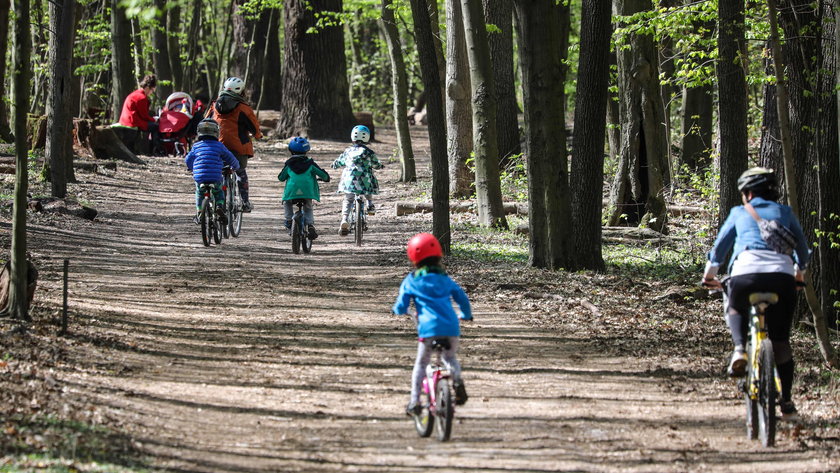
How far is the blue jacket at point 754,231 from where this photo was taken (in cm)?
693

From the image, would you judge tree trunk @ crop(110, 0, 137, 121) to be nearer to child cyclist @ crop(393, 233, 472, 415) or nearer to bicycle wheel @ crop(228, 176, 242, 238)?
bicycle wheel @ crop(228, 176, 242, 238)

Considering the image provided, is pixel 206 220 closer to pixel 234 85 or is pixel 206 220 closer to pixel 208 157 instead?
pixel 208 157


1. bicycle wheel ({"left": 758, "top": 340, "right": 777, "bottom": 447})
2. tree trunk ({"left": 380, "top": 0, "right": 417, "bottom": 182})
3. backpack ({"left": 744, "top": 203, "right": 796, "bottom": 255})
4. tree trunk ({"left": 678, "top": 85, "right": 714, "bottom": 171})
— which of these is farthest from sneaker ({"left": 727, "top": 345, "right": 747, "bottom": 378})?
tree trunk ({"left": 678, "top": 85, "right": 714, "bottom": 171})

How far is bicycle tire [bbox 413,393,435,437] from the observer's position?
6828 millimetres

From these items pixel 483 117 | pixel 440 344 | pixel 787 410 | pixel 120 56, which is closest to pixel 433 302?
pixel 440 344

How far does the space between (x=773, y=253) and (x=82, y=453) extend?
4513 mm

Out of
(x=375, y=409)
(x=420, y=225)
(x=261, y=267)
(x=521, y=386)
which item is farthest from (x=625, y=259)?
(x=375, y=409)

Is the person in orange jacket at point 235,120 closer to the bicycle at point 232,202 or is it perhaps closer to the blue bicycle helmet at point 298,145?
the bicycle at point 232,202

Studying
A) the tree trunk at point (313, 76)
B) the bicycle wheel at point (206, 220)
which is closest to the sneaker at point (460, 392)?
the bicycle wheel at point (206, 220)

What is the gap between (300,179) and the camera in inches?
577

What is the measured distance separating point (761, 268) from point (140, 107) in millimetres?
21090

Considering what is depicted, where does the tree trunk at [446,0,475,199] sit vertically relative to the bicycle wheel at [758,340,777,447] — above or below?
above

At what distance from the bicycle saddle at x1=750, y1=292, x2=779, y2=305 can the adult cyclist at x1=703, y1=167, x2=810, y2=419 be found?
3cm

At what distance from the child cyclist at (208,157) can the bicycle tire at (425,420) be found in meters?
8.53
